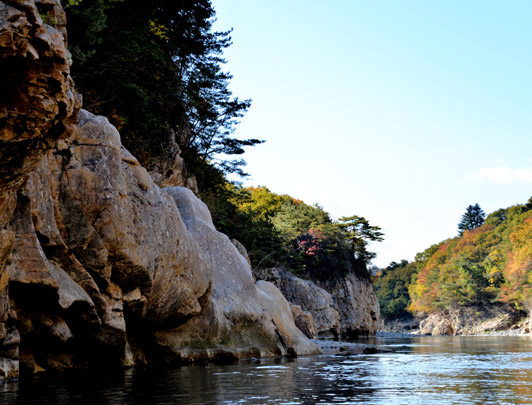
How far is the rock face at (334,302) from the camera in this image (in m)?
41.7

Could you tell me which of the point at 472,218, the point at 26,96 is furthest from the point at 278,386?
the point at 472,218

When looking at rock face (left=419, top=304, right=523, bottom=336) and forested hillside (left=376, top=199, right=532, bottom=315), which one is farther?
rock face (left=419, top=304, right=523, bottom=336)

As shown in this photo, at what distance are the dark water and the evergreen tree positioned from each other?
124265 mm

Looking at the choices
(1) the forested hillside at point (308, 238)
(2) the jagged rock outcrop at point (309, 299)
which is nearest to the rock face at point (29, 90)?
(1) the forested hillside at point (308, 238)

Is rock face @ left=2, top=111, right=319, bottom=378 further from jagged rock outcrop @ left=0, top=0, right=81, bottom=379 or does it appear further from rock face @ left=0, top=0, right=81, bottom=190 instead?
rock face @ left=0, top=0, right=81, bottom=190

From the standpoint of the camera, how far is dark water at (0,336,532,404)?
7.41 meters

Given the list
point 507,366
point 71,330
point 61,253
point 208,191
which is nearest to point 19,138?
point 61,253

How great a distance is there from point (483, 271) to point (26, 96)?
81.8 metres

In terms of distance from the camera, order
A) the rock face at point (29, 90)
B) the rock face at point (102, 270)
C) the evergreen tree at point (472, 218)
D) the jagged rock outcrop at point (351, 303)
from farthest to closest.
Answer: the evergreen tree at point (472, 218) < the jagged rock outcrop at point (351, 303) < the rock face at point (102, 270) < the rock face at point (29, 90)

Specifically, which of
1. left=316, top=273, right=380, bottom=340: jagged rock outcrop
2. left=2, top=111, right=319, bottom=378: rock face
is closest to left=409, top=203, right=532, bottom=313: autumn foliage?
left=316, top=273, right=380, bottom=340: jagged rock outcrop

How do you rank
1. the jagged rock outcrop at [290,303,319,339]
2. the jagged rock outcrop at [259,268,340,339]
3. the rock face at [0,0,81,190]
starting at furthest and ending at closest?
the jagged rock outcrop at [259,268,340,339], the jagged rock outcrop at [290,303,319,339], the rock face at [0,0,81,190]

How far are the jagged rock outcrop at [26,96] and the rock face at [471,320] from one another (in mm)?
76188

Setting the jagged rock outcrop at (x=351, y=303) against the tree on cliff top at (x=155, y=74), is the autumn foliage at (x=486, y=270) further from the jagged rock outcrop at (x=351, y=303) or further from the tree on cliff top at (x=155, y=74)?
the tree on cliff top at (x=155, y=74)

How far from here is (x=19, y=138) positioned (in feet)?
23.2
